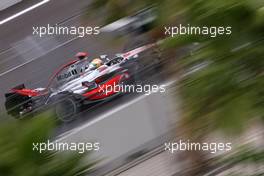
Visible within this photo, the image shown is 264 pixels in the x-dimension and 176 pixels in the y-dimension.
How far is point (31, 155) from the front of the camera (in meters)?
1.93

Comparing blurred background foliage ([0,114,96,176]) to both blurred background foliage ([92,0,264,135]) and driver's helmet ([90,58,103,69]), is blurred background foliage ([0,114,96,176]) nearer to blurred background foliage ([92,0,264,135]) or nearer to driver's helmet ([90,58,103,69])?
blurred background foliage ([92,0,264,135])

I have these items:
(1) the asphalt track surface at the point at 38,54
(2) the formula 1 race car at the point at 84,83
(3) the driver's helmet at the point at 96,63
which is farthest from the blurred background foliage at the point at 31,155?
(3) the driver's helmet at the point at 96,63

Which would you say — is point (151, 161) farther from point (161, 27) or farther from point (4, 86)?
point (4, 86)

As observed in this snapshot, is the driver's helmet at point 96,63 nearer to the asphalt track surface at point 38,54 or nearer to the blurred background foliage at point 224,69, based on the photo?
the asphalt track surface at point 38,54

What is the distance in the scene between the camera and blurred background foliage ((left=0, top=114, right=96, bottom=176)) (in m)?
1.91

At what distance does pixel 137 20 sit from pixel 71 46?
666 centimetres

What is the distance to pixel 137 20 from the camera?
2607 millimetres

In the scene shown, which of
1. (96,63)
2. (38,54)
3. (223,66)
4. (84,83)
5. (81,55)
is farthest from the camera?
(81,55)

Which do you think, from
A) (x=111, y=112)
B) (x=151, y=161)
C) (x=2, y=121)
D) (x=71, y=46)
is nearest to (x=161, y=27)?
(x=2, y=121)

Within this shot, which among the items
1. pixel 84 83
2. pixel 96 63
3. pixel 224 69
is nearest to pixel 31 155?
pixel 224 69

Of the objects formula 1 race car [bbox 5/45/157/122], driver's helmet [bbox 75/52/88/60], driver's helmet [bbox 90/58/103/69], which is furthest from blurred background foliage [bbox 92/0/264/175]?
driver's helmet [bbox 75/52/88/60]

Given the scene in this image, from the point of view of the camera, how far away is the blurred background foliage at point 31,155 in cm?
191

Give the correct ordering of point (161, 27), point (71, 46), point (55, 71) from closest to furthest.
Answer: point (161, 27), point (55, 71), point (71, 46)

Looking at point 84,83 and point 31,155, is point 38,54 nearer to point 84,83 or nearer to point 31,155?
point 84,83
